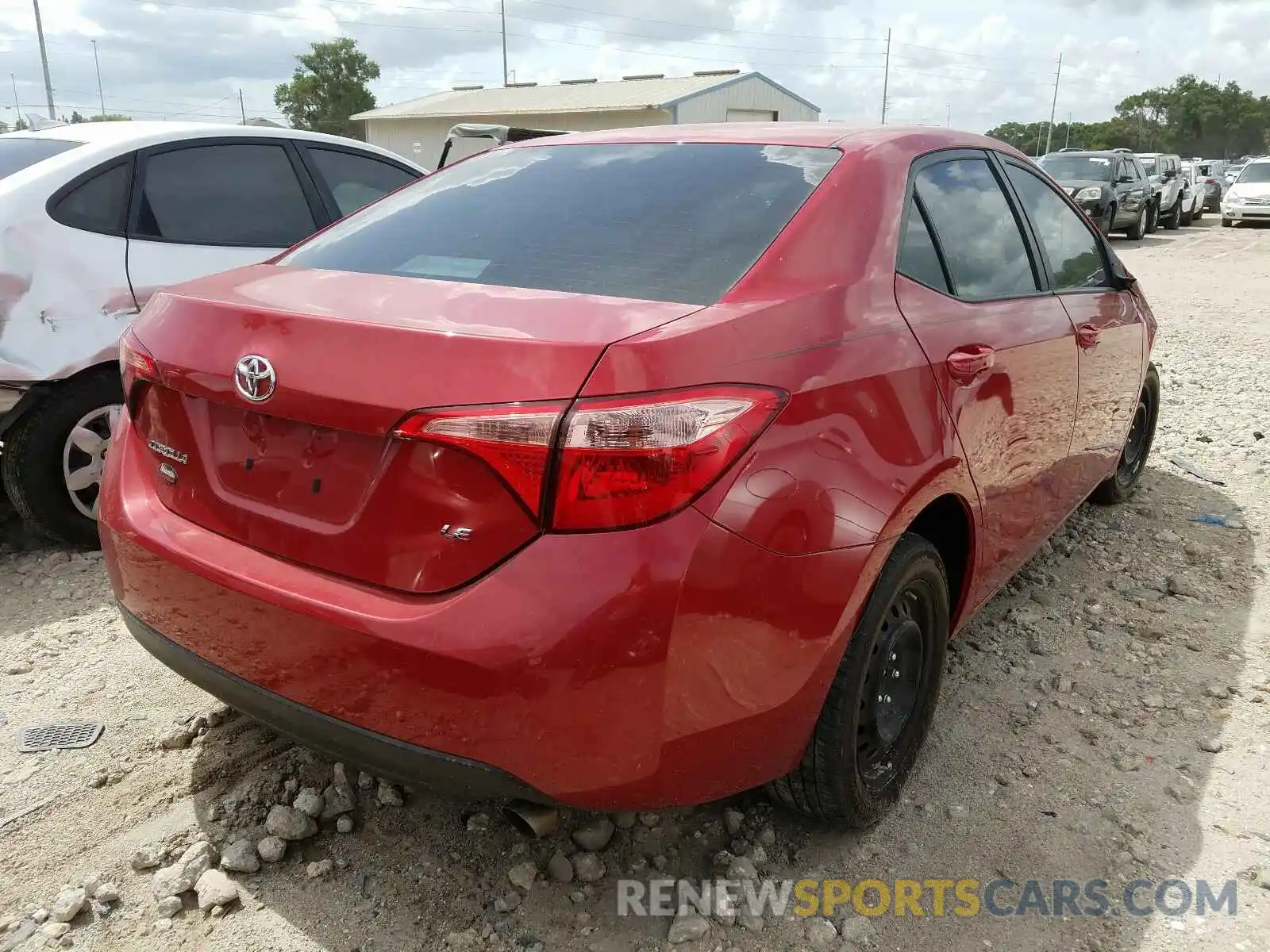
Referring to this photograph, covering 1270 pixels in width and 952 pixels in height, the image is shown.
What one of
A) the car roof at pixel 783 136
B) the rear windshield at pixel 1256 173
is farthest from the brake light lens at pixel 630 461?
the rear windshield at pixel 1256 173

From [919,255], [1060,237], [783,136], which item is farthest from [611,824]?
[1060,237]

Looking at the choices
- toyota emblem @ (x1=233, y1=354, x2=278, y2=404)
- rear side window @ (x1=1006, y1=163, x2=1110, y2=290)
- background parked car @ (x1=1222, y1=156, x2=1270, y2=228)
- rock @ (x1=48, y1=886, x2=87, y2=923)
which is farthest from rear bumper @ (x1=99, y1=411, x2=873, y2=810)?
background parked car @ (x1=1222, y1=156, x2=1270, y2=228)

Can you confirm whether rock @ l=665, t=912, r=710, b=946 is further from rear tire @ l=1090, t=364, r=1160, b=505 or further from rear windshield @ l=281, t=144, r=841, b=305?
rear tire @ l=1090, t=364, r=1160, b=505

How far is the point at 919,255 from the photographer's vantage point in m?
2.36

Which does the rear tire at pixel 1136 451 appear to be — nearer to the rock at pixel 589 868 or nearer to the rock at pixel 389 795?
the rock at pixel 589 868

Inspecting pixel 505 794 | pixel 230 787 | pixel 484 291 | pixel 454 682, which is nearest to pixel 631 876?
pixel 505 794

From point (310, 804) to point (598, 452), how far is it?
1.34 m

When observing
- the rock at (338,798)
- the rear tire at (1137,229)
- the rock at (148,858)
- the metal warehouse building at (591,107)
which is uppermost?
the metal warehouse building at (591,107)

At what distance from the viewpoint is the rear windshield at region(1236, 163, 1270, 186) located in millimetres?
24172

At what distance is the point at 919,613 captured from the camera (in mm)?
2412

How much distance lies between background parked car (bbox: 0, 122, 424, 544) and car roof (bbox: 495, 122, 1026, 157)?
6.46 feet

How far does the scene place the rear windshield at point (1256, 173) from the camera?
24.2 meters

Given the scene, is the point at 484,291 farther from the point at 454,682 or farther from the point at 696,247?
the point at 454,682

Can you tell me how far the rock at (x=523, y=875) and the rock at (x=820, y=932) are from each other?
2.00 feet
